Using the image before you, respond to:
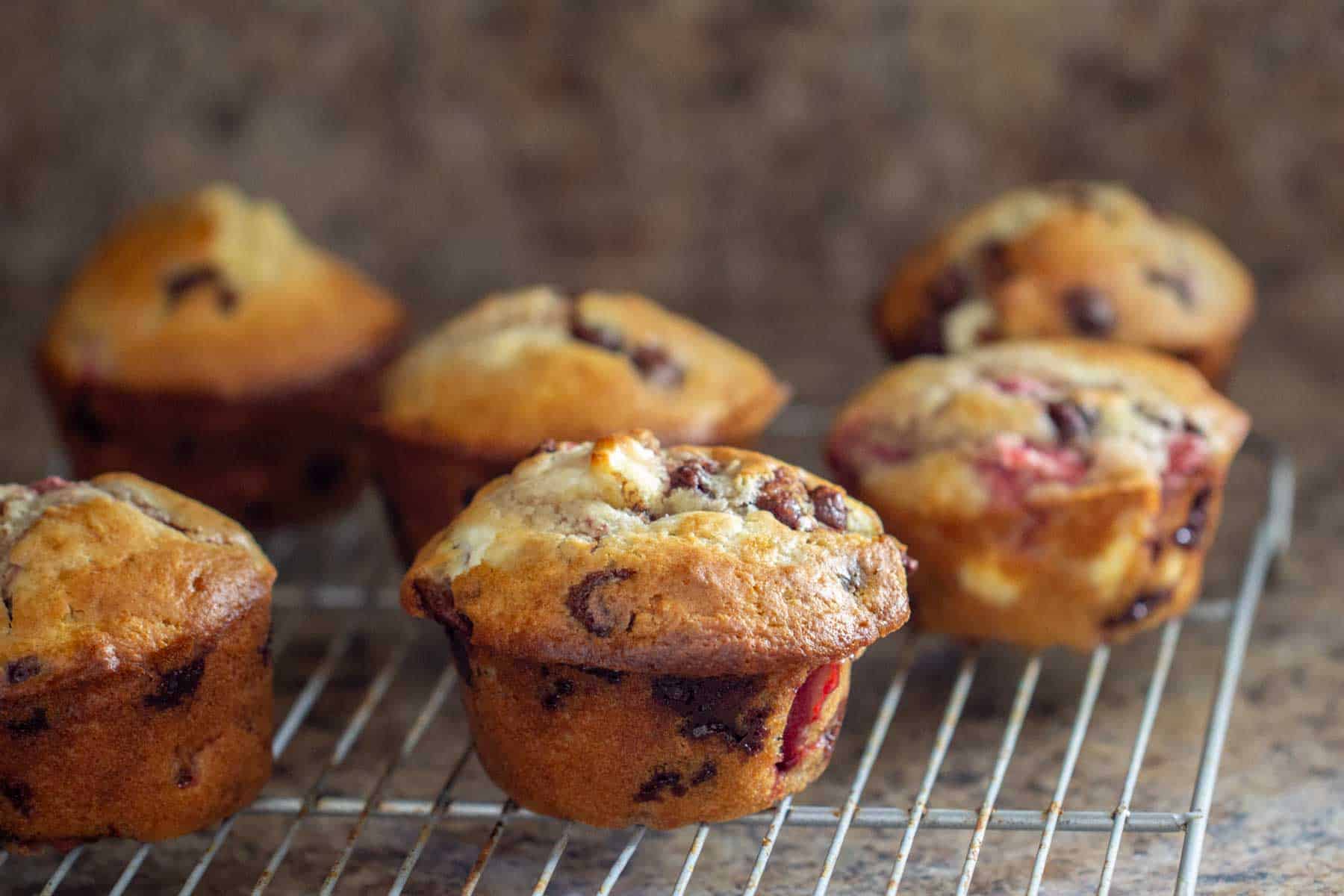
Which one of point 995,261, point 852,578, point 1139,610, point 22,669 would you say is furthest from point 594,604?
point 995,261

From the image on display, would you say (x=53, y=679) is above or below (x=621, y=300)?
below

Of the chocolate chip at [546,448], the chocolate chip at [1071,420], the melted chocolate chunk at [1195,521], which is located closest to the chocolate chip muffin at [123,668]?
the chocolate chip at [546,448]

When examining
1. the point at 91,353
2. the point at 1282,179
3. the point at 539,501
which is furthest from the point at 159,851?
the point at 1282,179

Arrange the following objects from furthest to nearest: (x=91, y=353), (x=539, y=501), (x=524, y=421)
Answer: (x=91, y=353) → (x=524, y=421) → (x=539, y=501)

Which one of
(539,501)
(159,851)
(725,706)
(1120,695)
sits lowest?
(159,851)

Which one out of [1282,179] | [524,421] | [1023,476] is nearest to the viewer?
[1023,476]

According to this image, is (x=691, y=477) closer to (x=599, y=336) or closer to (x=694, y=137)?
(x=599, y=336)

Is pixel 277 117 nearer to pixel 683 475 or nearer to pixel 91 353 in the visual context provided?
pixel 91 353
